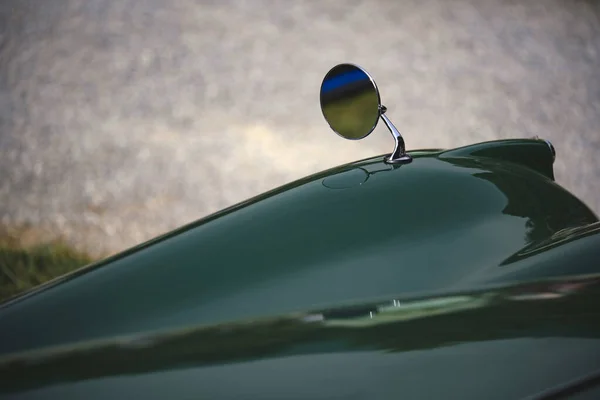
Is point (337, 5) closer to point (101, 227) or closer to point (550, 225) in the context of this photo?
point (101, 227)

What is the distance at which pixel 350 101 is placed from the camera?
162cm

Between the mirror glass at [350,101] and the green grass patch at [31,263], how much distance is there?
2221mm

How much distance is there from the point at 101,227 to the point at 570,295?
3.83 m

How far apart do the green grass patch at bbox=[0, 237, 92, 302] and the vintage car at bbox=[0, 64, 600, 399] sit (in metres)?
2.30

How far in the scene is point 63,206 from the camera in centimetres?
432

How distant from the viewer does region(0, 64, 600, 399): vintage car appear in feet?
2.26

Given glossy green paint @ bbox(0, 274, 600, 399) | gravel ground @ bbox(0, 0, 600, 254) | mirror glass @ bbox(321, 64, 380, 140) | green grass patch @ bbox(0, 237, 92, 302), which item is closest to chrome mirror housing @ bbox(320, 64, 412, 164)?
mirror glass @ bbox(321, 64, 380, 140)


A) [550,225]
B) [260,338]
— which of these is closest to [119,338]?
[260,338]

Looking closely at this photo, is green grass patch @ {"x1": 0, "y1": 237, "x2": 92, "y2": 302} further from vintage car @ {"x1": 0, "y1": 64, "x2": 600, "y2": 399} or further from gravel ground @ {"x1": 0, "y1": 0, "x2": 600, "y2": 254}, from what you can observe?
vintage car @ {"x1": 0, "y1": 64, "x2": 600, "y2": 399}

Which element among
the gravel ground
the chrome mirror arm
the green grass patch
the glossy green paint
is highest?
the gravel ground

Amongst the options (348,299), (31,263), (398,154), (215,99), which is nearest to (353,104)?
(398,154)

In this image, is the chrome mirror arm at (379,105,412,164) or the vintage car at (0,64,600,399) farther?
the chrome mirror arm at (379,105,412,164)

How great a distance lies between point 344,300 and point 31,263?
3.03 metres

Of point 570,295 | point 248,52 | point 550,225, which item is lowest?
point 570,295
